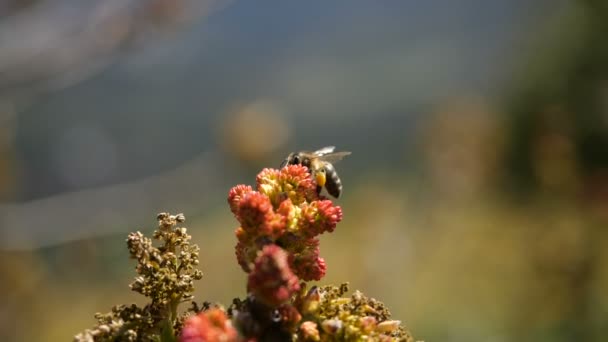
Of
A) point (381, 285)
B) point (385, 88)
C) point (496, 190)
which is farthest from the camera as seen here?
point (385, 88)

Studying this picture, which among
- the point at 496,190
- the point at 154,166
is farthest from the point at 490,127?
the point at 154,166

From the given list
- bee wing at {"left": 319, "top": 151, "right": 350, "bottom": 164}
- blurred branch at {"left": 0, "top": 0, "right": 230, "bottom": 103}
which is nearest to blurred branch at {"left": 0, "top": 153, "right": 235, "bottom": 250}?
blurred branch at {"left": 0, "top": 0, "right": 230, "bottom": 103}

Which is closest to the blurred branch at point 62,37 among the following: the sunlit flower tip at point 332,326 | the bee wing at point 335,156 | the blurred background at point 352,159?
the blurred background at point 352,159

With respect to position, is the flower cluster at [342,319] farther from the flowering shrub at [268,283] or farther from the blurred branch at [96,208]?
the blurred branch at [96,208]

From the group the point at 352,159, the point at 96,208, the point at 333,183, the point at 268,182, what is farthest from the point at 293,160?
the point at 352,159

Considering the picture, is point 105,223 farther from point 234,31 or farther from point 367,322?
point 234,31

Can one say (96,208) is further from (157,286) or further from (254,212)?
(254,212)

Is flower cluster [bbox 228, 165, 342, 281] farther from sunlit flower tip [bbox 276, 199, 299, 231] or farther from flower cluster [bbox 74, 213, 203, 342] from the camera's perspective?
flower cluster [bbox 74, 213, 203, 342]
